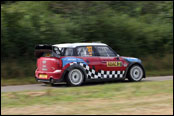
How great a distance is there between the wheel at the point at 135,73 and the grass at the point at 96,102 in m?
3.15

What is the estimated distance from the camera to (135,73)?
46.9ft

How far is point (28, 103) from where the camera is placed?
27.3 ft

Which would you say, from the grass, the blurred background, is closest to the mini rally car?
the grass

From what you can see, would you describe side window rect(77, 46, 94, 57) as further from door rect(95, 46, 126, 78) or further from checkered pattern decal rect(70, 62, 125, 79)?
checkered pattern decal rect(70, 62, 125, 79)

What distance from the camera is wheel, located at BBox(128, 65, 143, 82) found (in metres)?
14.1

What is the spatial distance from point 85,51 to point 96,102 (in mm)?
5058

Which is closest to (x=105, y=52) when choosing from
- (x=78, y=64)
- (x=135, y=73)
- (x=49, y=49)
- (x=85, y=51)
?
(x=85, y=51)

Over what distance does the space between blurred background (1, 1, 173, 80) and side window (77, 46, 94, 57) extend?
374 cm

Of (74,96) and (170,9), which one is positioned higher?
(170,9)

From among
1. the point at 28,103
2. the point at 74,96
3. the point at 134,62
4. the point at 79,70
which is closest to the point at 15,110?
the point at 28,103

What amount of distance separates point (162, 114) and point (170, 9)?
19454mm

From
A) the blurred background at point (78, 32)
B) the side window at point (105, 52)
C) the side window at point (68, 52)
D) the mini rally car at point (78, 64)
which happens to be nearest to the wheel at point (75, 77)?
the mini rally car at point (78, 64)

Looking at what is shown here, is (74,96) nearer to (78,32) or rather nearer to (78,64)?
(78,64)

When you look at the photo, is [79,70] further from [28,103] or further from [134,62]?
[28,103]
